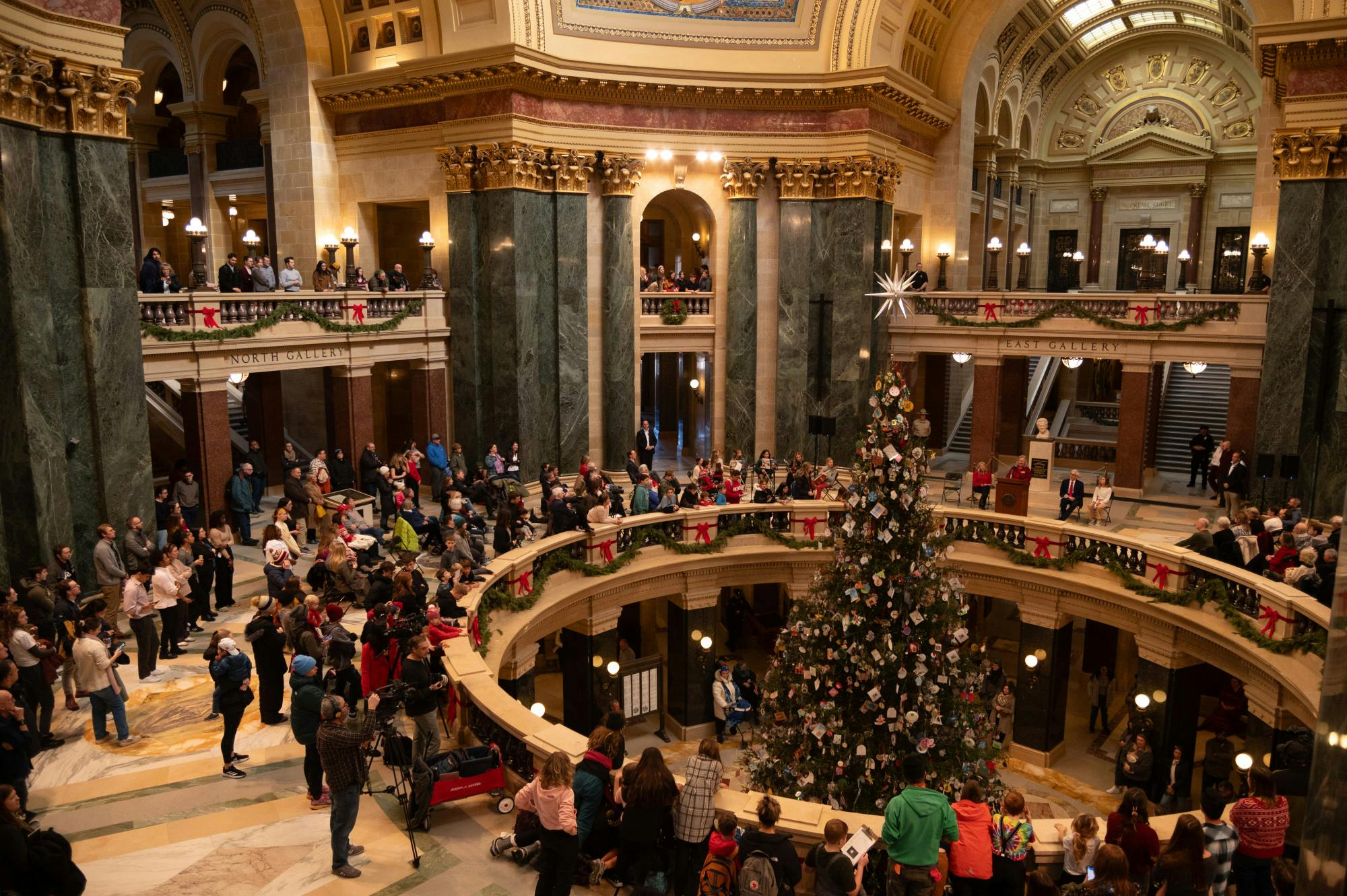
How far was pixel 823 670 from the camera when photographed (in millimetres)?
9656

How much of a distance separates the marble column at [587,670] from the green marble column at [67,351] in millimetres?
7066

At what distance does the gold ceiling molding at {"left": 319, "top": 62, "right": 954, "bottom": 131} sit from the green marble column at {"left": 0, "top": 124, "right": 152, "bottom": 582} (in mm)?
8876

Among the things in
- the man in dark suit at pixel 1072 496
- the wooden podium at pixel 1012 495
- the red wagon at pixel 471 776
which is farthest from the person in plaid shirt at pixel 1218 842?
the man in dark suit at pixel 1072 496

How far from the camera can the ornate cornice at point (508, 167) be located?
2108 cm

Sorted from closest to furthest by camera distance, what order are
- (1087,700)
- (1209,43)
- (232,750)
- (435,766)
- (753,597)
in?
(435,766)
(232,750)
(1087,700)
(753,597)
(1209,43)

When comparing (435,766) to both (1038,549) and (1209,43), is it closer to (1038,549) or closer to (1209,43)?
(1038,549)

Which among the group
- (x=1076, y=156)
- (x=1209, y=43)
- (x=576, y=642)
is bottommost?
(x=576, y=642)

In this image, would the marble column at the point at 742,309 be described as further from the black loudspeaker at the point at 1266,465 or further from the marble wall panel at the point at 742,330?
the black loudspeaker at the point at 1266,465

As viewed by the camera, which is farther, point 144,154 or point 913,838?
point 144,154

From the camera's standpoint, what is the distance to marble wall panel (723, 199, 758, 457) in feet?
77.9

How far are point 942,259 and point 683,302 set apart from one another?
8691 mm

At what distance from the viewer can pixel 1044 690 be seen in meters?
17.4

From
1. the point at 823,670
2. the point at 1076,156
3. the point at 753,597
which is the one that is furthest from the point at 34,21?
the point at 1076,156

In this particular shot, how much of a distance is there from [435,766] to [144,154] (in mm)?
27607
